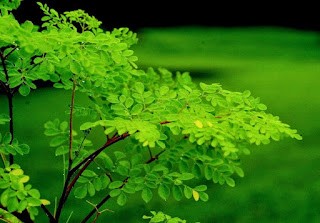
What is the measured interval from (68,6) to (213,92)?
4.65 meters

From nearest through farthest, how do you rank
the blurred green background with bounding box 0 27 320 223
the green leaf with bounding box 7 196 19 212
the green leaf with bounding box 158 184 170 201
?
1. the green leaf with bounding box 7 196 19 212
2. the green leaf with bounding box 158 184 170 201
3. the blurred green background with bounding box 0 27 320 223

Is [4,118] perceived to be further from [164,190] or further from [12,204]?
[164,190]

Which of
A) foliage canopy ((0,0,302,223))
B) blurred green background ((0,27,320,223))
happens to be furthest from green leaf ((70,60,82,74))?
blurred green background ((0,27,320,223))

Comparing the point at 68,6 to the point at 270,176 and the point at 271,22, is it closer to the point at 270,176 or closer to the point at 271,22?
the point at 271,22

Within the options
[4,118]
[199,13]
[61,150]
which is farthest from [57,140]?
[199,13]

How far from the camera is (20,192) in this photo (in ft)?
3.59

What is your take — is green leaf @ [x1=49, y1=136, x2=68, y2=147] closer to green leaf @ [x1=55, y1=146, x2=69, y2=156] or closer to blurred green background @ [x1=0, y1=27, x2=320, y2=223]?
green leaf @ [x1=55, y1=146, x2=69, y2=156]

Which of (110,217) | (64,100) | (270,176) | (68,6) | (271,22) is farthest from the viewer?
(271,22)

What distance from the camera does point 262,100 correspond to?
11.8ft

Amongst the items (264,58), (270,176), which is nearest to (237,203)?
(270,176)

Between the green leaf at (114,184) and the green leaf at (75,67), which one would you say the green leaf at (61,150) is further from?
the green leaf at (75,67)

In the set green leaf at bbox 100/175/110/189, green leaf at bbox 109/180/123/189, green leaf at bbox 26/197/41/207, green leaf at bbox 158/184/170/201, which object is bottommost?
green leaf at bbox 100/175/110/189

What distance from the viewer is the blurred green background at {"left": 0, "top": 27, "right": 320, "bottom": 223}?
7.52 ft

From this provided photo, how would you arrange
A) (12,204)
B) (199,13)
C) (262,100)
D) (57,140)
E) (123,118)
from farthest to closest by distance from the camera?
(199,13) < (262,100) < (57,140) < (123,118) < (12,204)
